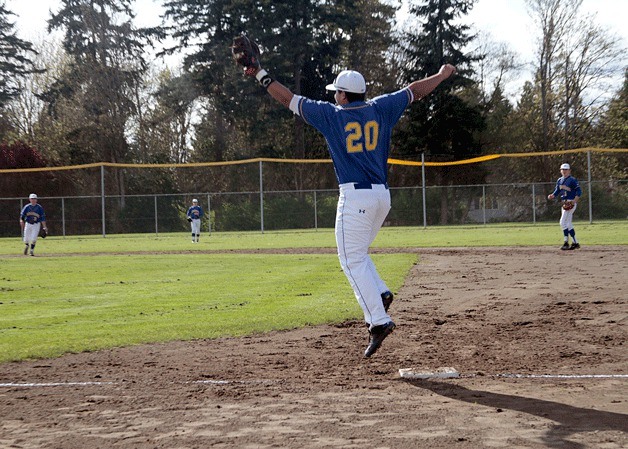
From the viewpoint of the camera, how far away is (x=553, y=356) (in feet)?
22.1

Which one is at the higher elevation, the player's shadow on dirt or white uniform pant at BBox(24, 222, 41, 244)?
white uniform pant at BBox(24, 222, 41, 244)

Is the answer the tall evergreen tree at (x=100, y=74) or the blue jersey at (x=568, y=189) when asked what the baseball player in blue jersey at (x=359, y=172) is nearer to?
the blue jersey at (x=568, y=189)

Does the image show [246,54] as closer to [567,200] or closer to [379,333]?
[379,333]

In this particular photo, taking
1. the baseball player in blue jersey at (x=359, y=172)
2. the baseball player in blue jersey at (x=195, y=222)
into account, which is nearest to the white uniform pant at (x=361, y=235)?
the baseball player in blue jersey at (x=359, y=172)

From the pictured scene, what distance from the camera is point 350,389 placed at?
558 cm

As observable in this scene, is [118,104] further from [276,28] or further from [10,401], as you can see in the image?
[10,401]

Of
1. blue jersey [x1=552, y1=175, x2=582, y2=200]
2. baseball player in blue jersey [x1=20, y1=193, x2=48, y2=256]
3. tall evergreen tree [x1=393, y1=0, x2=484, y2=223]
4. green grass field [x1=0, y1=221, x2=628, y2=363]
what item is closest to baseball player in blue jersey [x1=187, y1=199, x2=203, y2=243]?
baseball player in blue jersey [x1=20, y1=193, x2=48, y2=256]

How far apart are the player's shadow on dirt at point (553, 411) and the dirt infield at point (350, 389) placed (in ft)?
0.04

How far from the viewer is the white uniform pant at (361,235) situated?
6.34 meters

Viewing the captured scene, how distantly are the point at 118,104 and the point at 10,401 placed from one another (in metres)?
51.6

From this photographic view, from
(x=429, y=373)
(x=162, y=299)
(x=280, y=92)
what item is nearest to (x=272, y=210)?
(x=162, y=299)

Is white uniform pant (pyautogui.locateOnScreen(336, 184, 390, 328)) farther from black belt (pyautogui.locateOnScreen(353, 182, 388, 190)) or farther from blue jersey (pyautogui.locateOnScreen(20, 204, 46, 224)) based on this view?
blue jersey (pyautogui.locateOnScreen(20, 204, 46, 224))

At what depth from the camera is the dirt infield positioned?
4.40 metres

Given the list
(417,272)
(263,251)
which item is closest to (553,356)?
(417,272)
